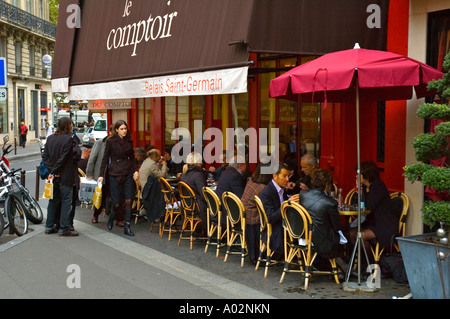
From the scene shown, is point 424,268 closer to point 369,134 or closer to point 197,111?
point 369,134

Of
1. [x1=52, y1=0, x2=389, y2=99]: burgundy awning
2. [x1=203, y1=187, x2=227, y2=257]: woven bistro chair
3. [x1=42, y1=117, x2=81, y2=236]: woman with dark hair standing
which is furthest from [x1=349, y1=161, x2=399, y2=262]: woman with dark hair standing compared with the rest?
[x1=42, y1=117, x2=81, y2=236]: woman with dark hair standing

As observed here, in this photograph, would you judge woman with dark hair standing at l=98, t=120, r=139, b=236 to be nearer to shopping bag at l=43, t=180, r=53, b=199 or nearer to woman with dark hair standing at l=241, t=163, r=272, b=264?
shopping bag at l=43, t=180, r=53, b=199

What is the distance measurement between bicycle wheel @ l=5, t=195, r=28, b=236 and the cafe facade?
2.72 meters

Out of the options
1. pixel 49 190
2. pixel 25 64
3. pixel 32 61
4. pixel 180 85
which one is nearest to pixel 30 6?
pixel 32 61

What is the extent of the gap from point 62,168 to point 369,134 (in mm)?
4820

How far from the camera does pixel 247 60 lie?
25.7 feet

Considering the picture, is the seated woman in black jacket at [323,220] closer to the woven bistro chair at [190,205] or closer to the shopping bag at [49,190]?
the woven bistro chair at [190,205]

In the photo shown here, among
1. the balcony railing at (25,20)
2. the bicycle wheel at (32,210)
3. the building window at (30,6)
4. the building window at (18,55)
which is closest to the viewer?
the bicycle wheel at (32,210)

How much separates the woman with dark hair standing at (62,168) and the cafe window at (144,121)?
628cm

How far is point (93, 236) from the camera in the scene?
9.37 metres

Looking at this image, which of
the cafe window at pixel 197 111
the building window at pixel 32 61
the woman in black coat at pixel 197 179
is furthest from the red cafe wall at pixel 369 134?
the building window at pixel 32 61

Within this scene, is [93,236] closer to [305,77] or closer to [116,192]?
[116,192]

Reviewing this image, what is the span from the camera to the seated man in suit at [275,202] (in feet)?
22.7
